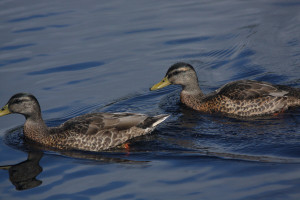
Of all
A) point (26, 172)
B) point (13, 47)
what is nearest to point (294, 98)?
point (26, 172)

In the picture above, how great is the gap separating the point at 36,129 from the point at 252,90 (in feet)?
15.8

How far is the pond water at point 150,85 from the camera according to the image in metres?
8.06

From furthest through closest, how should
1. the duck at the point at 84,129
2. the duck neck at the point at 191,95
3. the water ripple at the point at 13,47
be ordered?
the water ripple at the point at 13,47 → the duck neck at the point at 191,95 → the duck at the point at 84,129

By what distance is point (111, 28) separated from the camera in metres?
16.8

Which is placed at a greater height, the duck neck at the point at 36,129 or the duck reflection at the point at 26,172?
the duck neck at the point at 36,129

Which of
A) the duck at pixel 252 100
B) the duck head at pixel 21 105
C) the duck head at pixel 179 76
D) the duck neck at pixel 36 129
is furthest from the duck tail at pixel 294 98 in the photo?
the duck head at pixel 21 105

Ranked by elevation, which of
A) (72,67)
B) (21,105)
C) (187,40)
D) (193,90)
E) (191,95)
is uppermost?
(187,40)

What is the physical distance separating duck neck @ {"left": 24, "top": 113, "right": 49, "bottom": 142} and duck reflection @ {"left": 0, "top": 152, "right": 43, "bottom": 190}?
48cm

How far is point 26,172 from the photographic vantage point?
29.3ft

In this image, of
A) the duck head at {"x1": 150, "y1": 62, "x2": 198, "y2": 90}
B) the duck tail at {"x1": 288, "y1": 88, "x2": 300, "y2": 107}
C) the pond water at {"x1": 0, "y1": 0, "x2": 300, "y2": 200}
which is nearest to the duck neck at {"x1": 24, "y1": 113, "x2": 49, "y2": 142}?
the pond water at {"x1": 0, "y1": 0, "x2": 300, "y2": 200}

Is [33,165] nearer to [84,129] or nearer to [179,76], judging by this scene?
[84,129]

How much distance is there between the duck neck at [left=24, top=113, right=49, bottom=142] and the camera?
10.1 meters

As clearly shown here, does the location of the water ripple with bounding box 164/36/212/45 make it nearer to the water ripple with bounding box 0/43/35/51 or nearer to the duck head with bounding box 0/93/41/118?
the water ripple with bounding box 0/43/35/51

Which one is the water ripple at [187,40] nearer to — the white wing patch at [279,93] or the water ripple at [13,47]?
the water ripple at [13,47]
